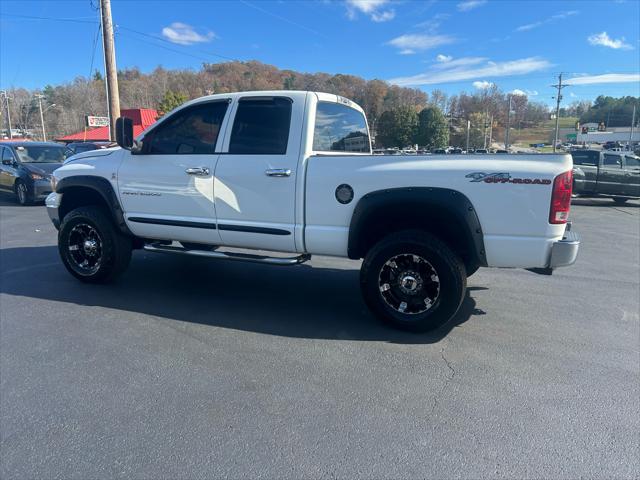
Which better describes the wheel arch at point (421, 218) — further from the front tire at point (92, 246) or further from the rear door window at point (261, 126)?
the front tire at point (92, 246)

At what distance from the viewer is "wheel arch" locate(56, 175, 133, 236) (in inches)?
201

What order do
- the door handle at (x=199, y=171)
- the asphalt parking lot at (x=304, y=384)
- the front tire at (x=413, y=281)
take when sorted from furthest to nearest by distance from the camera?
1. the door handle at (x=199, y=171)
2. the front tire at (x=413, y=281)
3. the asphalt parking lot at (x=304, y=384)

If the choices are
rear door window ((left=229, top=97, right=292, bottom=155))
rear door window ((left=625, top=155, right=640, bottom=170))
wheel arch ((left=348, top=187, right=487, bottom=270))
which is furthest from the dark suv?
rear door window ((left=625, top=155, right=640, bottom=170))

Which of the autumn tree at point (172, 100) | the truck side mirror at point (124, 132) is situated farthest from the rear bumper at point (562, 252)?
the autumn tree at point (172, 100)

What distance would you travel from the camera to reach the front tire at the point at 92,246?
5168 millimetres

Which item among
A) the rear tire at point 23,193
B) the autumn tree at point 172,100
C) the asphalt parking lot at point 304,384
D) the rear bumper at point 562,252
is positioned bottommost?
the asphalt parking lot at point 304,384

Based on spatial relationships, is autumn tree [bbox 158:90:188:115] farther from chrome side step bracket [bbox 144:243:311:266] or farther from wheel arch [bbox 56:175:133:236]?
chrome side step bracket [bbox 144:243:311:266]

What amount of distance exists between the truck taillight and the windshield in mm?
13794

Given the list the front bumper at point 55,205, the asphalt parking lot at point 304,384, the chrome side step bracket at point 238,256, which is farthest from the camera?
the front bumper at point 55,205

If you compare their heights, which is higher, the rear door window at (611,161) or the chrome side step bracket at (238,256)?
the rear door window at (611,161)

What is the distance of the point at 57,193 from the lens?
→ 548 centimetres

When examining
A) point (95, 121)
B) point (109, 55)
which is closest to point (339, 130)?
point (109, 55)

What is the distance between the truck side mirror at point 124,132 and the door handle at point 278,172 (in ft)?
5.56

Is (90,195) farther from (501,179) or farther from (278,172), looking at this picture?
(501,179)
